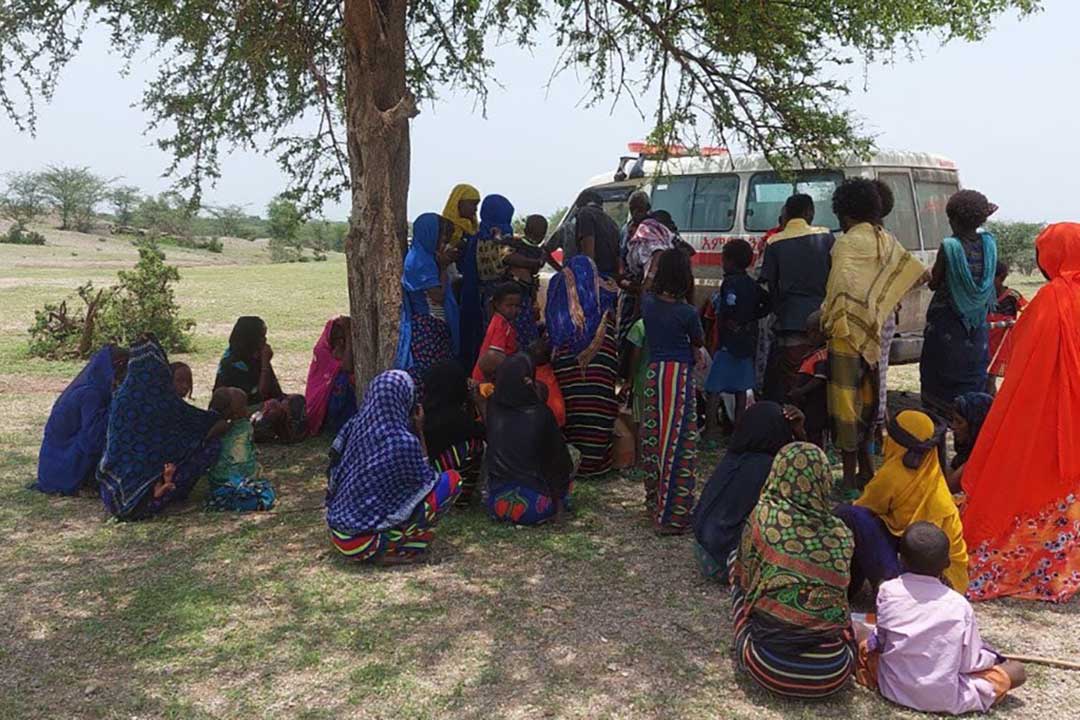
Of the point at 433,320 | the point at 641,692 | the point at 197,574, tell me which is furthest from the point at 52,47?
Answer: the point at 641,692

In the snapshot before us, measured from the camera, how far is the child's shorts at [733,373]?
6695 mm

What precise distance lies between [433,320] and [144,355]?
6.19 feet

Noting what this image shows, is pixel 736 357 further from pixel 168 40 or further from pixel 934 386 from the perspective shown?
pixel 168 40

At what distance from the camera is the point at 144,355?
216 inches

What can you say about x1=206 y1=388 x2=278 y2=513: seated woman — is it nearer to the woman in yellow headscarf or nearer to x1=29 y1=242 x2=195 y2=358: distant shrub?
the woman in yellow headscarf

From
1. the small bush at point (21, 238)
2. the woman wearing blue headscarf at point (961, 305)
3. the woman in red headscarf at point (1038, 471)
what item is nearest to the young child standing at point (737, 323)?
the woman wearing blue headscarf at point (961, 305)

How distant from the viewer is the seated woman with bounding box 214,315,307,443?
733 centimetres

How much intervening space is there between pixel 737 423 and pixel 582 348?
111 centimetres

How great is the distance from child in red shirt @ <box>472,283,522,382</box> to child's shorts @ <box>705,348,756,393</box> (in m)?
1.64

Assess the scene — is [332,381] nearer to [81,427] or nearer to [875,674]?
[81,427]

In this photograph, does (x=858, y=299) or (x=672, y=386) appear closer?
(x=672, y=386)

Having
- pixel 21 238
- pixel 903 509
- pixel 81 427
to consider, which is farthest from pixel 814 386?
pixel 21 238

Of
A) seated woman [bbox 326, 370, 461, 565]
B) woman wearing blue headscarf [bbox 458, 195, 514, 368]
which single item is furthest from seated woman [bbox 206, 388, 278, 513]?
woman wearing blue headscarf [bbox 458, 195, 514, 368]

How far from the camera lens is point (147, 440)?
18.0 ft
